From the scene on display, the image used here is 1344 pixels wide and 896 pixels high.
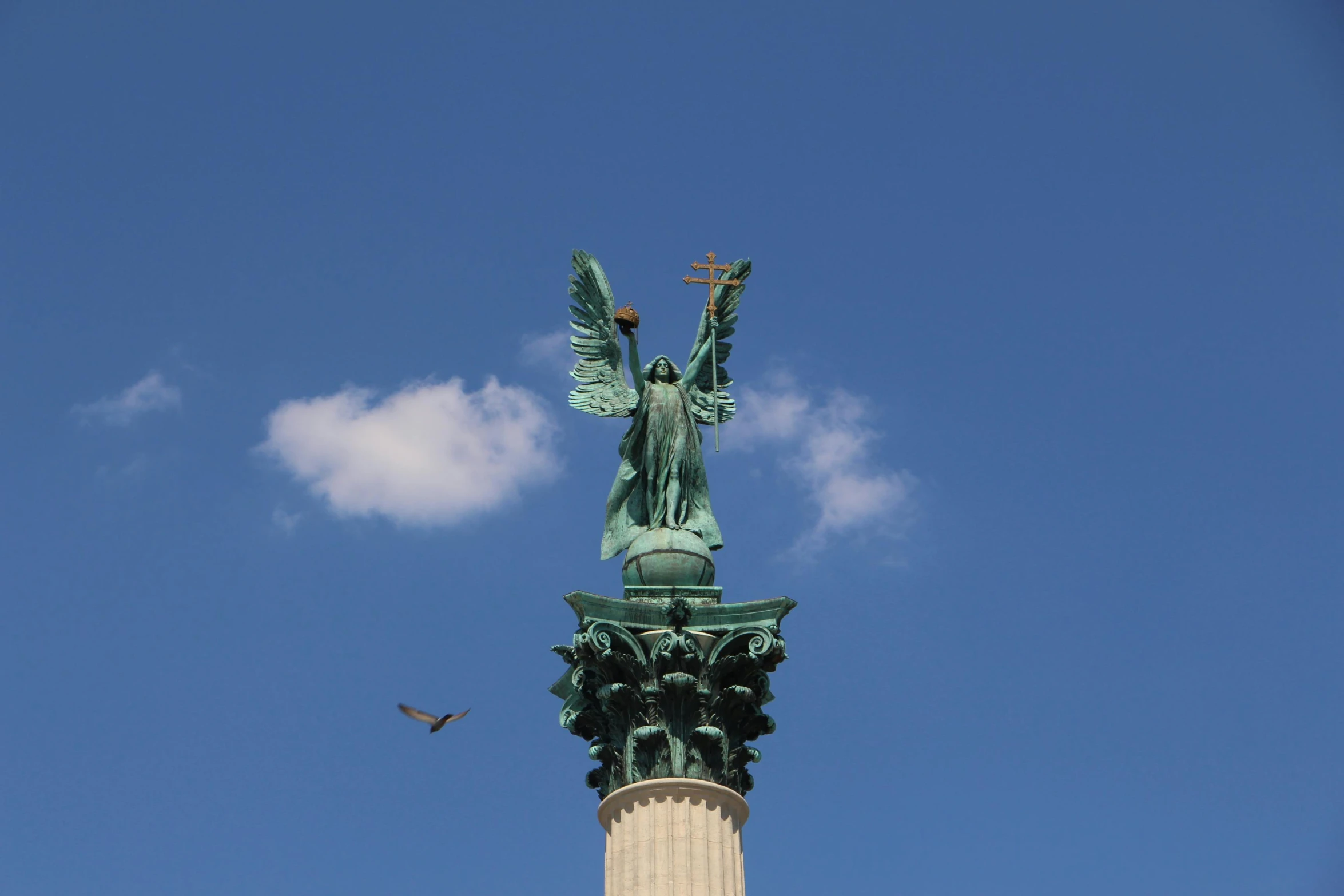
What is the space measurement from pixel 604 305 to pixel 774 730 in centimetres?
810

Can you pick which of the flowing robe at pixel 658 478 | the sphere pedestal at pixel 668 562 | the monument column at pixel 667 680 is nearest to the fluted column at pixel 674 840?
the monument column at pixel 667 680

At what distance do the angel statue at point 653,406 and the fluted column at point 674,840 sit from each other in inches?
134

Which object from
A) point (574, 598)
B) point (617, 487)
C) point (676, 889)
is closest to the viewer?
point (676, 889)

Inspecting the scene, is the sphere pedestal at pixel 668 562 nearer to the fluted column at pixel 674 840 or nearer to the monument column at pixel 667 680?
the monument column at pixel 667 680

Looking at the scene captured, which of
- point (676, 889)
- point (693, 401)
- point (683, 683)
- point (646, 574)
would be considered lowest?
point (676, 889)

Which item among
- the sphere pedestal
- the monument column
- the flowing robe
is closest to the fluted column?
the monument column

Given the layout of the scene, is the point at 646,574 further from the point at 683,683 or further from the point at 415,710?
the point at 415,710

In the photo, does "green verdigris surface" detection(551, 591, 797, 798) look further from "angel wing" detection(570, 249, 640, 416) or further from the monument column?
"angel wing" detection(570, 249, 640, 416)

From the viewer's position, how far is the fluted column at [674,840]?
23.5m

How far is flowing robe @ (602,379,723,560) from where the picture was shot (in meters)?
27.4

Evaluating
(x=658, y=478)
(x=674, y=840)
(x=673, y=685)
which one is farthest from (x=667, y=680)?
(x=658, y=478)

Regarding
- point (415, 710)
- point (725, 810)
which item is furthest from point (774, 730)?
point (415, 710)

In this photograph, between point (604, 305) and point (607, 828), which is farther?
point (604, 305)

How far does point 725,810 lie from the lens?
24.4m
